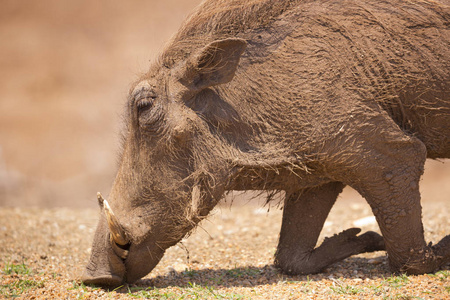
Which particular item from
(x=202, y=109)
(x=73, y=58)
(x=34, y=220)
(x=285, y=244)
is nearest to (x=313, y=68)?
(x=202, y=109)

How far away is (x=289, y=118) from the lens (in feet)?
11.3

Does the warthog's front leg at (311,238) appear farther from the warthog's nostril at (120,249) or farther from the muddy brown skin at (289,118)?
the warthog's nostril at (120,249)

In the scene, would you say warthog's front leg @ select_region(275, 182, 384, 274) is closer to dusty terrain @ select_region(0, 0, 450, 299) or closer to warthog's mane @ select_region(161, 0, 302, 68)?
dusty terrain @ select_region(0, 0, 450, 299)

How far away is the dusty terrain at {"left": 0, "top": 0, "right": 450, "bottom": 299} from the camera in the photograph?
356 centimetres

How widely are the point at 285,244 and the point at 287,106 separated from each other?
1.16 meters

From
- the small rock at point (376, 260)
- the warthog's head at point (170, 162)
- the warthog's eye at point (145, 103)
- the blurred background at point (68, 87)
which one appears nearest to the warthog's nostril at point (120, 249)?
the warthog's head at point (170, 162)

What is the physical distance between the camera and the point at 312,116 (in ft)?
11.2

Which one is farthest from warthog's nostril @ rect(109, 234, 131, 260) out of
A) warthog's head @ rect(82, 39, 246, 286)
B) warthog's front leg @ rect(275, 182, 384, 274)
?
warthog's front leg @ rect(275, 182, 384, 274)

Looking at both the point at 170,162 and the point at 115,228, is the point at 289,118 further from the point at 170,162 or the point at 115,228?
the point at 115,228

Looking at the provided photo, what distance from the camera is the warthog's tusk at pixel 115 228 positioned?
128 inches

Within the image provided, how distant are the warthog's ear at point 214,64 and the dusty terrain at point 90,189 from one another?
1.63 ft

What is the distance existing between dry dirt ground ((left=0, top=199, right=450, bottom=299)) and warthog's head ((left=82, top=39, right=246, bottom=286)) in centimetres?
22

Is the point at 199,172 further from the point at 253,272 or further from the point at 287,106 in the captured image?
the point at 253,272

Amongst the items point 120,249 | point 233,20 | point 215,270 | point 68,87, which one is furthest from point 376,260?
point 68,87
